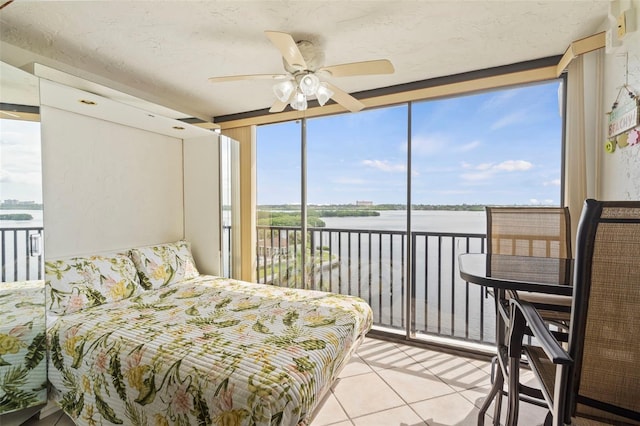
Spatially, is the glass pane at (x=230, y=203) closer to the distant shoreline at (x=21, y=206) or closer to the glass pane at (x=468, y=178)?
the distant shoreline at (x=21, y=206)

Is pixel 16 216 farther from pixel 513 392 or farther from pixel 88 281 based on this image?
pixel 513 392

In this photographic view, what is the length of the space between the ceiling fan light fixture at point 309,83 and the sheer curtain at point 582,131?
1.90 meters

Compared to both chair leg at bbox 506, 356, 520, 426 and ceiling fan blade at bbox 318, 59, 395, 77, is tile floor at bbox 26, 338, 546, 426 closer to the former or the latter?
chair leg at bbox 506, 356, 520, 426

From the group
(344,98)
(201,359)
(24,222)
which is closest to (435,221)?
(344,98)

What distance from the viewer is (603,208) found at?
34.1 inches

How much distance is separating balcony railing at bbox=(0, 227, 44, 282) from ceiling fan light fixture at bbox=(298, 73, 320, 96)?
1.93 meters

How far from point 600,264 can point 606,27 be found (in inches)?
75.5

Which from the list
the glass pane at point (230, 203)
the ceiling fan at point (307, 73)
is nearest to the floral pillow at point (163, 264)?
the glass pane at point (230, 203)

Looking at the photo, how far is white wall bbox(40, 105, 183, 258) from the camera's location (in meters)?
2.34

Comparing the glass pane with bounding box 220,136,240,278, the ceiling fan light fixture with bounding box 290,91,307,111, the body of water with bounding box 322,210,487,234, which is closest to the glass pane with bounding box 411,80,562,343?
the body of water with bounding box 322,210,487,234

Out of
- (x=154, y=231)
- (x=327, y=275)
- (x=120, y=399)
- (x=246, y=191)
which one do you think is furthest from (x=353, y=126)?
(x=120, y=399)

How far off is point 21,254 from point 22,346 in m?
0.54

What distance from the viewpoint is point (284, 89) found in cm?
191

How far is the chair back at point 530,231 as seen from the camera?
2.04 metres
